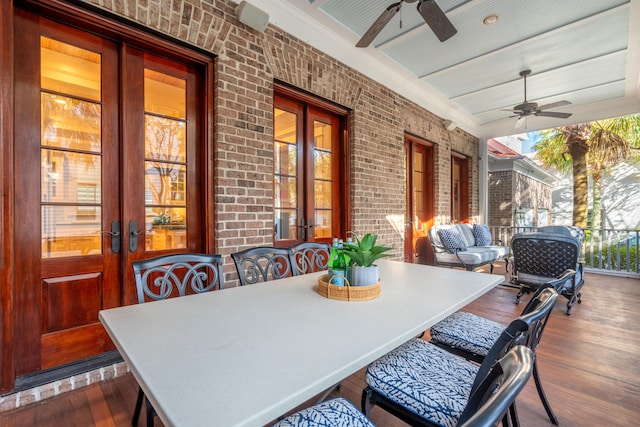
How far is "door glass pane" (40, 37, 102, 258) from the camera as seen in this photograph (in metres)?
1.92

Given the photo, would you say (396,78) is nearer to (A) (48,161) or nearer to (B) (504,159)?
(A) (48,161)

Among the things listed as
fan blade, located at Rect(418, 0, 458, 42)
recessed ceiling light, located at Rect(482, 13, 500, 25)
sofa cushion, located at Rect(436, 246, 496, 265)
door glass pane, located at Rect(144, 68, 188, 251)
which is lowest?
sofa cushion, located at Rect(436, 246, 496, 265)

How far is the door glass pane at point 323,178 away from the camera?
359cm

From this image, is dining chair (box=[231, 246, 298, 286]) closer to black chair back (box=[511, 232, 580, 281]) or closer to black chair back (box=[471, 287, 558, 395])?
black chair back (box=[471, 287, 558, 395])

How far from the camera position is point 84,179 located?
81.0 inches

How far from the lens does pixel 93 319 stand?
2074 millimetres

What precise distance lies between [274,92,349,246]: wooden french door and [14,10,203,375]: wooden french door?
104cm

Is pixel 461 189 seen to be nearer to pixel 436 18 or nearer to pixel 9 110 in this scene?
pixel 436 18

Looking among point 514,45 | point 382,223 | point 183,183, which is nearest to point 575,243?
point 382,223

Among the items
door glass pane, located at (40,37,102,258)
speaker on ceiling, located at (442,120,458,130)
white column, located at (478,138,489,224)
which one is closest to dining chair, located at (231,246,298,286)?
door glass pane, located at (40,37,102,258)

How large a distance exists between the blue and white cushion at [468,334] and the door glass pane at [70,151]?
2.30 m

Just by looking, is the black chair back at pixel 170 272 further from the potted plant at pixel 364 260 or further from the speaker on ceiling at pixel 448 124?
the speaker on ceiling at pixel 448 124

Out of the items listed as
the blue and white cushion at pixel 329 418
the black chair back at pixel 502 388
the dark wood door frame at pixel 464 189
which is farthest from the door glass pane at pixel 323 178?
the dark wood door frame at pixel 464 189

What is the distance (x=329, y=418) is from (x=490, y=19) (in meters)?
3.86
